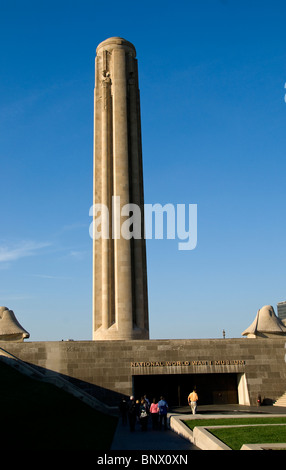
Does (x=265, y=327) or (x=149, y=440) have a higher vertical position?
(x=265, y=327)

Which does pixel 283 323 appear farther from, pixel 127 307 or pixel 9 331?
pixel 9 331

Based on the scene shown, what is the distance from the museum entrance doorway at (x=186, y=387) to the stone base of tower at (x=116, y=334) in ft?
17.1

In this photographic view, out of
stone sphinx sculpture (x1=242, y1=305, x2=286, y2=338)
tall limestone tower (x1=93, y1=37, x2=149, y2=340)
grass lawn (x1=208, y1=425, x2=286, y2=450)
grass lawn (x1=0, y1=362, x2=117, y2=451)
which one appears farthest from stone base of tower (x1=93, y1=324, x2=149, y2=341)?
grass lawn (x1=208, y1=425, x2=286, y2=450)

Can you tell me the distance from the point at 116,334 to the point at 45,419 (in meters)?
20.6

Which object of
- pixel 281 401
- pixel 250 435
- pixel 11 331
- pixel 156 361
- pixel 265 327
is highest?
pixel 265 327

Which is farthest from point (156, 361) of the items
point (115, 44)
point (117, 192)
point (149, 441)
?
point (115, 44)

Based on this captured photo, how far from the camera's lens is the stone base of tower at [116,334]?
41344mm

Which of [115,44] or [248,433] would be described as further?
[115,44]

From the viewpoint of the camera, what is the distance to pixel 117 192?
44188 millimetres

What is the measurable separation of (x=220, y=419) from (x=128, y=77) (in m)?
37.2

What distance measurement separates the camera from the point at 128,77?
48.8 m

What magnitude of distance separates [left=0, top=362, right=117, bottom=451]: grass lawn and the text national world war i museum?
250 inches

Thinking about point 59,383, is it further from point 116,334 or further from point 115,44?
point 115,44
